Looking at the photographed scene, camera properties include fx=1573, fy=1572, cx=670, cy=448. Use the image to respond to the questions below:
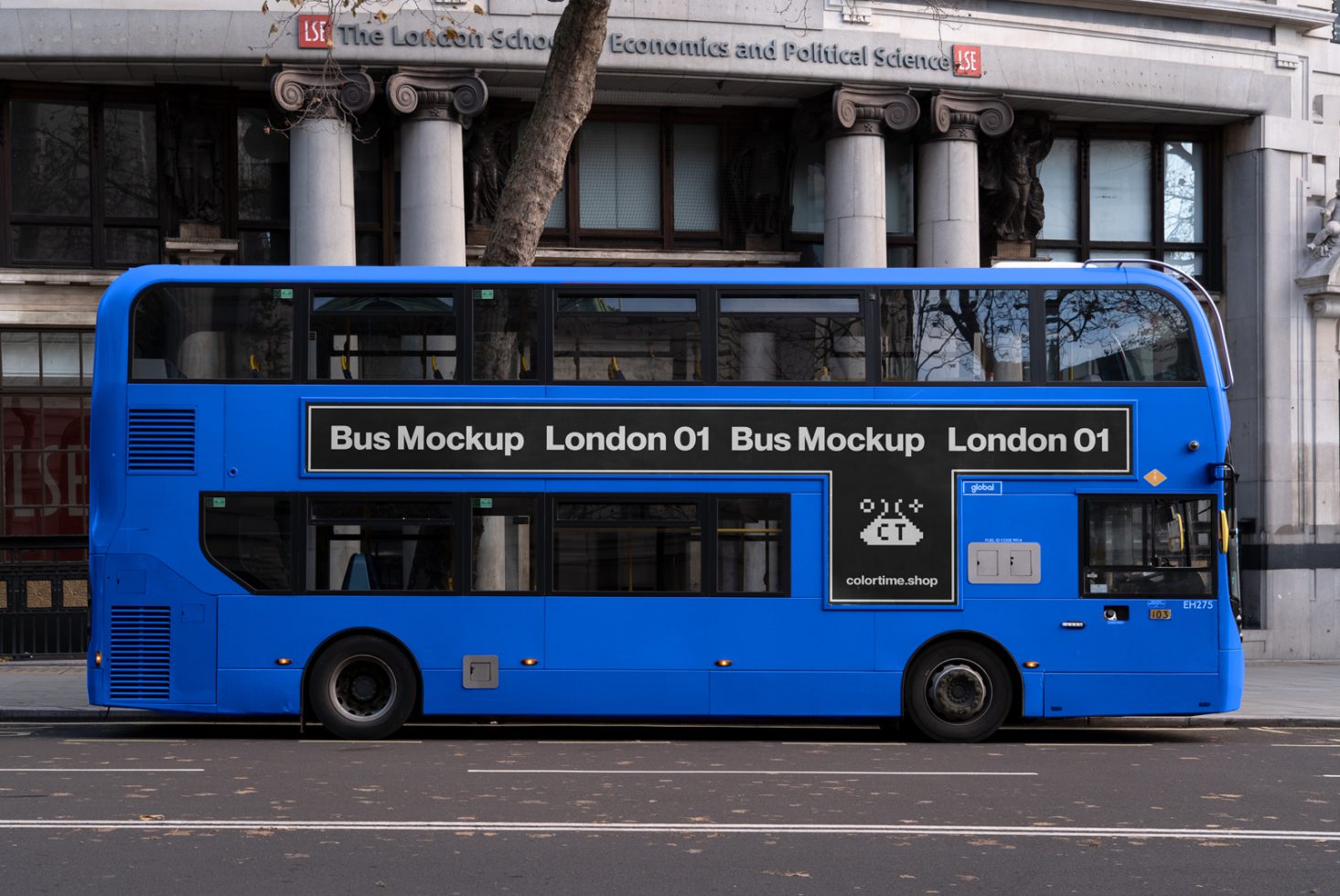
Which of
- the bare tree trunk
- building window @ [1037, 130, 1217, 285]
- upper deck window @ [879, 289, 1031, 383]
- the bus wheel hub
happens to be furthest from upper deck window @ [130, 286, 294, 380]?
building window @ [1037, 130, 1217, 285]

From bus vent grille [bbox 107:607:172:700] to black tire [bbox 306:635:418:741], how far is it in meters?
1.20

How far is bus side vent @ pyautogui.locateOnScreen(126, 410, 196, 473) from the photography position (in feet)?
43.0

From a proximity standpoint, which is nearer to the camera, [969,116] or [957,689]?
[957,689]

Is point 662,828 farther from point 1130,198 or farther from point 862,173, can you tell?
point 1130,198

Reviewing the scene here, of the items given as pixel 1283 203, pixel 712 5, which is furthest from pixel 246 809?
pixel 1283 203

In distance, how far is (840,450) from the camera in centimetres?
1340

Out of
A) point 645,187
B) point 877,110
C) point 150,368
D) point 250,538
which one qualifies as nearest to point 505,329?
point 250,538

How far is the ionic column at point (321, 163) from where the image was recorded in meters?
20.0

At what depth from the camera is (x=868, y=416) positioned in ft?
44.0

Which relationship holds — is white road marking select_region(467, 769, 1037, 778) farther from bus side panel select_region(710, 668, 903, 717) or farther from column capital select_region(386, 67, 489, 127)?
column capital select_region(386, 67, 489, 127)

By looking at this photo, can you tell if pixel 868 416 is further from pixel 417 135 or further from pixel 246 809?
pixel 417 135

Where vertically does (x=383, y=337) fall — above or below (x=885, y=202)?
below

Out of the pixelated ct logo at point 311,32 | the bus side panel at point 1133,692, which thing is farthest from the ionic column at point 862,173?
the bus side panel at point 1133,692

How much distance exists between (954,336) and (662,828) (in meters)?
6.36
